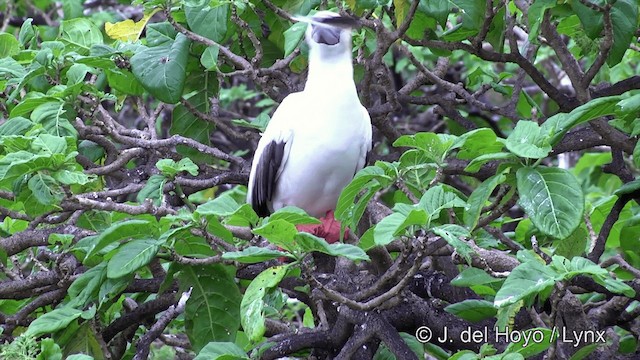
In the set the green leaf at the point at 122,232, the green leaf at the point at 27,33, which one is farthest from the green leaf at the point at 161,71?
the green leaf at the point at 122,232

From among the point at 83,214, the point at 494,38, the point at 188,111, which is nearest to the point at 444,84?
the point at 494,38

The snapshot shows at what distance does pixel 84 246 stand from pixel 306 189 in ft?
4.03

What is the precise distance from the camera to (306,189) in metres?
4.38

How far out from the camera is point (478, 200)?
3.00 m

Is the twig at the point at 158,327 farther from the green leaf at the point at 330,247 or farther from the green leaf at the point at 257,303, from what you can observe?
the green leaf at the point at 330,247

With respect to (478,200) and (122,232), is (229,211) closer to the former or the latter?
(122,232)

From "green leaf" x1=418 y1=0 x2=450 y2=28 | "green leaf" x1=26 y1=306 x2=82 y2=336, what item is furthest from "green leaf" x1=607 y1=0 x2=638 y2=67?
"green leaf" x1=26 y1=306 x2=82 y2=336

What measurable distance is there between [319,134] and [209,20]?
683mm

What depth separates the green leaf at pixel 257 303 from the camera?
2824 millimetres

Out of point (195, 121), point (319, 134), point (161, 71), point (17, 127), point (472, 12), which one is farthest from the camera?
point (195, 121)

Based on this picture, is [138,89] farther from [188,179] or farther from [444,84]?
[444,84]

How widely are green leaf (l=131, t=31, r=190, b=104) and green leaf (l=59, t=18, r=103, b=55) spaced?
0.42 metres

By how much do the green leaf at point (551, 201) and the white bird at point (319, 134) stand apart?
1219mm

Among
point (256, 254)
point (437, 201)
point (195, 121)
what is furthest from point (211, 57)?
point (437, 201)
